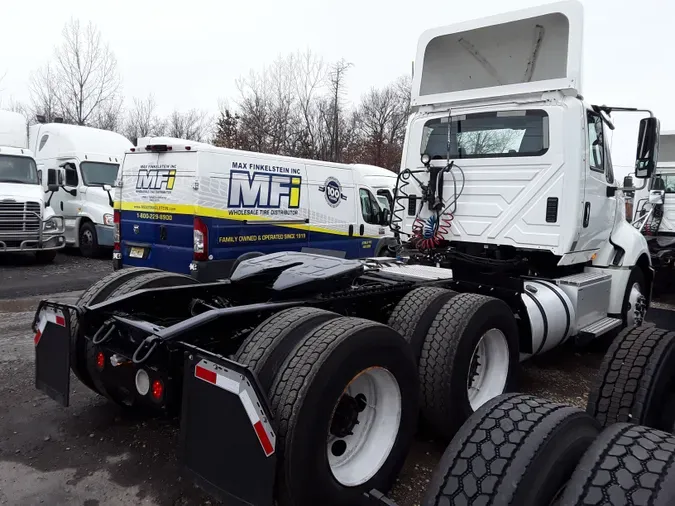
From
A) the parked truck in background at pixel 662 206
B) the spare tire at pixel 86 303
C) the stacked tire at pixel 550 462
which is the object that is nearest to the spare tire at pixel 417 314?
the stacked tire at pixel 550 462

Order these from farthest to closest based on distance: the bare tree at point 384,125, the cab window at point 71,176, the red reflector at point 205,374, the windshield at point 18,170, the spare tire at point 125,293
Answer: the bare tree at point 384,125 < the cab window at point 71,176 < the windshield at point 18,170 < the spare tire at point 125,293 < the red reflector at point 205,374

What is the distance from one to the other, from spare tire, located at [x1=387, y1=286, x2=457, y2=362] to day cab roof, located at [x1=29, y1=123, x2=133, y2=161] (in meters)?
12.9

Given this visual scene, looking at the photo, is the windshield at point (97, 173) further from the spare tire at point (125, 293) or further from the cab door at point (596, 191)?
the cab door at point (596, 191)

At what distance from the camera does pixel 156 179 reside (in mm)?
7930

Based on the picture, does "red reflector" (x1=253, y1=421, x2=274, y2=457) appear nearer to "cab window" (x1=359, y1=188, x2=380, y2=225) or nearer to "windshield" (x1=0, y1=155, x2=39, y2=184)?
"cab window" (x1=359, y1=188, x2=380, y2=225)

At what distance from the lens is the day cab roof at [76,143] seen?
46.4 ft

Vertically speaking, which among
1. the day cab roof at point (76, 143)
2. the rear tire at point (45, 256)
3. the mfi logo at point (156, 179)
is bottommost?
the rear tire at point (45, 256)

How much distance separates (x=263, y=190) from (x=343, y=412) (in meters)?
5.82

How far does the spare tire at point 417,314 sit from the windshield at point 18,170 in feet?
40.5

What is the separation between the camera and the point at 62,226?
41.5 feet

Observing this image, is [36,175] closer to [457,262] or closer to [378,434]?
[457,262]

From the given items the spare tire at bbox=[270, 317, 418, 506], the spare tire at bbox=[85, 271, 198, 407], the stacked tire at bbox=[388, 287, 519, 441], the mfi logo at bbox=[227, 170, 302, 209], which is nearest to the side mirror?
the stacked tire at bbox=[388, 287, 519, 441]

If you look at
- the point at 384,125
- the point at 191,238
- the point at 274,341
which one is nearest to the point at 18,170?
the point at 191,238

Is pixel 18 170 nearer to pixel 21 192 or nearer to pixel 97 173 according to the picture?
pixel 21 192
